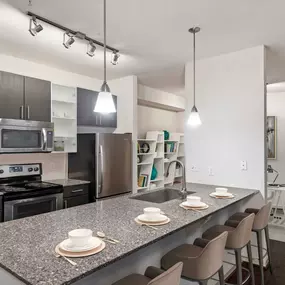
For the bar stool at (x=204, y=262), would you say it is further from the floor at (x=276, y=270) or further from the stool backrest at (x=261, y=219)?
the floor at (x=276, y=270)

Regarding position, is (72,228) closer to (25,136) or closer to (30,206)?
(30,206)

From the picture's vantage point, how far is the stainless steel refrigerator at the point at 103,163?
373cm

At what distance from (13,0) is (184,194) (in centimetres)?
226

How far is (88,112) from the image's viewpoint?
4086mm

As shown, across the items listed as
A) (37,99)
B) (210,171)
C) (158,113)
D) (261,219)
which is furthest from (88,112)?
(261,219)

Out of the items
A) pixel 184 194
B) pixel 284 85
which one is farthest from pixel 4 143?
pixel 284 85

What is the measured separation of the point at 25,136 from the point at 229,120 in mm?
2553

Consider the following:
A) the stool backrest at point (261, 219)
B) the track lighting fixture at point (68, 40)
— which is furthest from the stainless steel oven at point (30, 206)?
the stool backrest at point (261, 219)

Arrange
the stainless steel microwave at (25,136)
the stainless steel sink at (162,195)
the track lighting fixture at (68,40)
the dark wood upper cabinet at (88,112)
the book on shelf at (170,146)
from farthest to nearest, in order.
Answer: the book on shelf at (170,146), the dark wood upper cabinet at (88,112), the stainless steel microwave at (25,136), the stainless steel sink at (162,195), the track lighting fixture at (68,40)

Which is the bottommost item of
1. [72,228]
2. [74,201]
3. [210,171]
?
[74,201]

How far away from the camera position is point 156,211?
1.74 metres

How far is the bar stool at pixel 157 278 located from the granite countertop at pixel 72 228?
7.1 inches

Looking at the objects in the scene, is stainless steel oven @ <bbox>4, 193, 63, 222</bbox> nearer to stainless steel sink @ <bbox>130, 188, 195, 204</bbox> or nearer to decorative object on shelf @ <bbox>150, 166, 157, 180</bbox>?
stainless steel sink @ <bbox>130, 188, 195, 204</bbox>

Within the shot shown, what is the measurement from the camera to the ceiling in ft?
7.02
